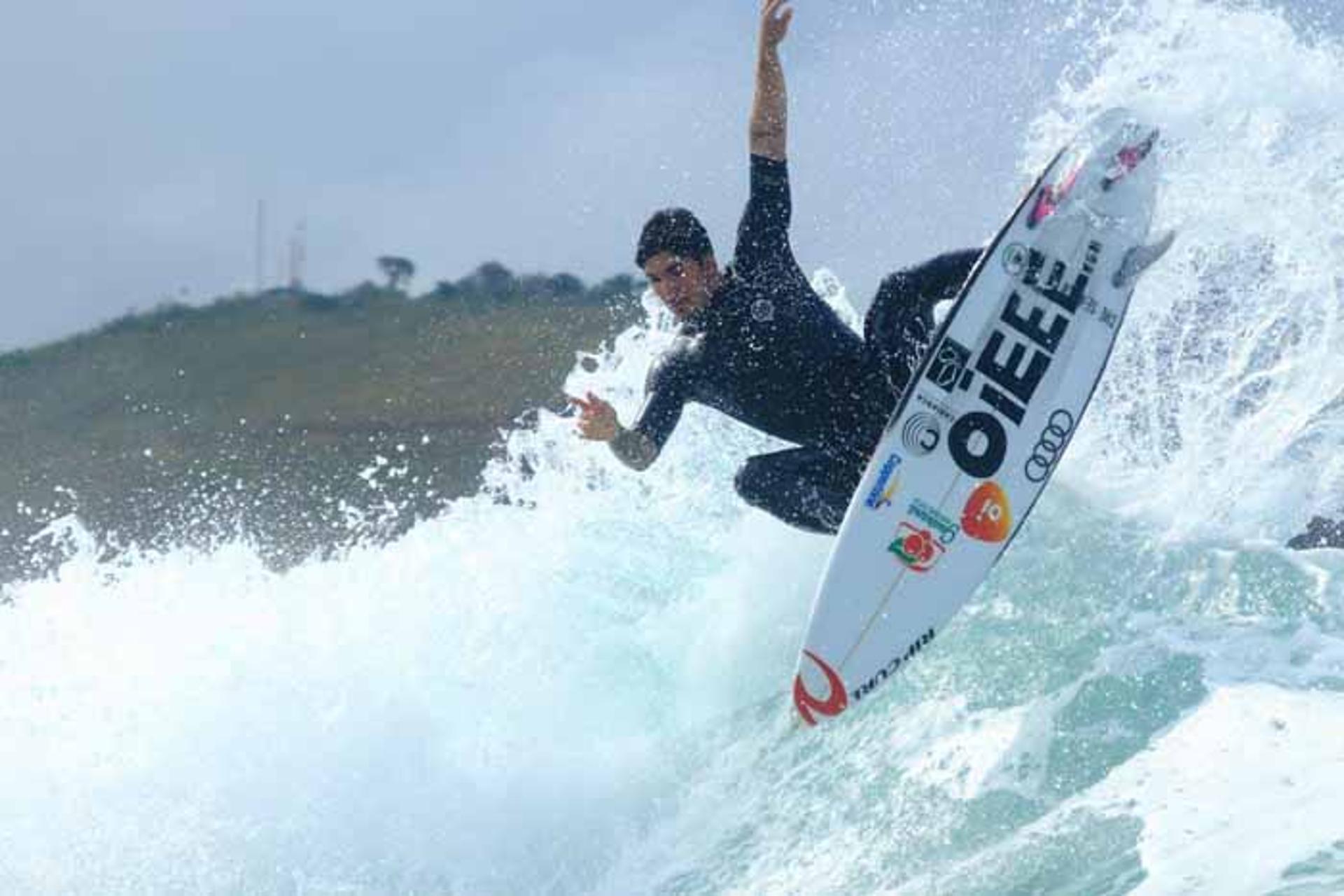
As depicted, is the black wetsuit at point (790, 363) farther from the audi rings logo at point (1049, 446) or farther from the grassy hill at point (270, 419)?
the grassy hill at point (270, 419)

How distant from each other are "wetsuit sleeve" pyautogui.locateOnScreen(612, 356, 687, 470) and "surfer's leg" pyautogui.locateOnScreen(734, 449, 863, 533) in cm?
36

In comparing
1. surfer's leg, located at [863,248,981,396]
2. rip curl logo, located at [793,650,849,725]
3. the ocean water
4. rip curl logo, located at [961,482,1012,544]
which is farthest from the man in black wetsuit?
the ocean water

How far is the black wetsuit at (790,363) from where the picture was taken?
7.11 metres

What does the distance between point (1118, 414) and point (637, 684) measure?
2.86 m

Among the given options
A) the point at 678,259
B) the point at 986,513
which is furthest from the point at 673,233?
the point at 986,513

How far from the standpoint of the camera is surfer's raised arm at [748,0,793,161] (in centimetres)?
698

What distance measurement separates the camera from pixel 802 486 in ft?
23.8

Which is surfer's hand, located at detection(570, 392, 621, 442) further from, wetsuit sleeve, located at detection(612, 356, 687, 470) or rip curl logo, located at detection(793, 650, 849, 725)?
rip curl logo, located at detection(793, 650, 849, 725)

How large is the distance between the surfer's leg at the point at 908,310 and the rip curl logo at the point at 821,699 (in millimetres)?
1119

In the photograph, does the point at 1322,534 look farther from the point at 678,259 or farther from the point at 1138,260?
the point at 678,259

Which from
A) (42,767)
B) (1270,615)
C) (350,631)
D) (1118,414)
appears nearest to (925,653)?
(1270,615)

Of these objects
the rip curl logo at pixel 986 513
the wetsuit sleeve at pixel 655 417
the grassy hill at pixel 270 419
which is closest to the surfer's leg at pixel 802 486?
the wetsuit sleeve at pixel 655 417

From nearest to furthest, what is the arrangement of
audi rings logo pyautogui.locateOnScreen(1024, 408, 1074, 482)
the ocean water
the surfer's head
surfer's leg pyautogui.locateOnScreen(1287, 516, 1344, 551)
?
the ocean water, the surfer's head, audi rings logo pyautogui.locateOnScreen(1024, 408, 1074, 482), surfer's leg pyautogui.locateOnScreen(1287, 516, 1344, 551)

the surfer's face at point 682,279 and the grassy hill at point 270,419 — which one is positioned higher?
the surfer's face at point 682,279
